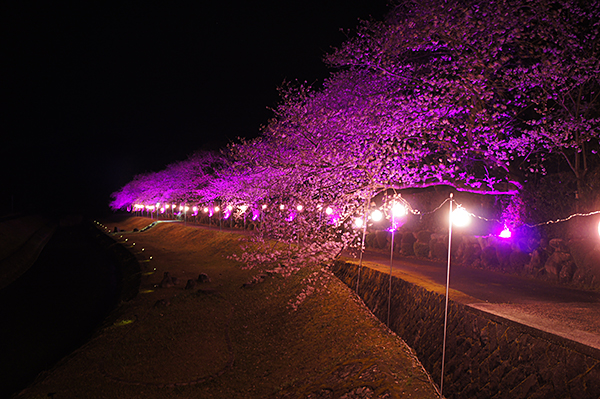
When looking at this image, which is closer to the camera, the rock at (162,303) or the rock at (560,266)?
the rock at (560,266)

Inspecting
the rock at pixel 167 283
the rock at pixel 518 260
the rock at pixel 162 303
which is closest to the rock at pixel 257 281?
the rock at pixel 162 303

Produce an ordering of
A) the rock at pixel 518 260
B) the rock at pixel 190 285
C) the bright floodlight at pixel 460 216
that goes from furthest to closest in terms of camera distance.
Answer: the rock at pixel 190 285 < the rock at pixel 518 260 < the bright floodlight at pixel 460 216

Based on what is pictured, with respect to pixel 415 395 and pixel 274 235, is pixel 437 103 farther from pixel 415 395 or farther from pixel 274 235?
pixel 415 395

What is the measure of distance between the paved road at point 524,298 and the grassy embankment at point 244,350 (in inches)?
75.8

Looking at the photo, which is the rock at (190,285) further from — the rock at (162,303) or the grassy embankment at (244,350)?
the rock at (162,303)

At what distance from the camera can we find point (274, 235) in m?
10.8

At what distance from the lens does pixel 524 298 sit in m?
7.84

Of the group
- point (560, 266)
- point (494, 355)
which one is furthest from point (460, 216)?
point (560, 266)

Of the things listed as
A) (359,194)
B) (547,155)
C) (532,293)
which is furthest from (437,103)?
(532,293)

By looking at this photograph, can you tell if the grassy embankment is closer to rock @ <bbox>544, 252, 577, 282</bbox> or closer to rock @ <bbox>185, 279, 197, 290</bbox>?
rock @ <bbox>185, 279, 197, 290</bbox>

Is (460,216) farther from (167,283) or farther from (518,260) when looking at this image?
(167,283)

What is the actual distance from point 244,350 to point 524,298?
7271 mm

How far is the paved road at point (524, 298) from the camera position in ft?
17.7

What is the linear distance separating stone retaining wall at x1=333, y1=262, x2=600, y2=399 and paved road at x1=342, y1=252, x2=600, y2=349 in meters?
0.23
